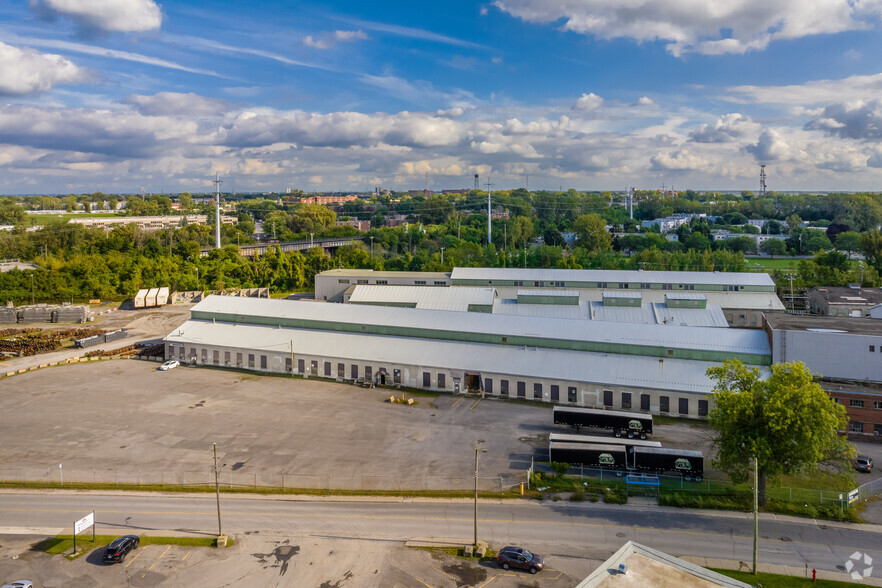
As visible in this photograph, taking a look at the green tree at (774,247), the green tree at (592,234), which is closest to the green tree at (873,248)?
the green tree at (774,247)

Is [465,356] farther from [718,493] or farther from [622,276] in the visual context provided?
[622,276]

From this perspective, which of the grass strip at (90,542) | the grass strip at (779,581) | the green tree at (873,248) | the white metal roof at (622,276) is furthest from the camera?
the green tree at (873,248)

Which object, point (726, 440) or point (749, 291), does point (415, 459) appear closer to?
point (726, 440)

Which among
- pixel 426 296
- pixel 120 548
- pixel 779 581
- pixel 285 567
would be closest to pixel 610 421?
pixel 779 581

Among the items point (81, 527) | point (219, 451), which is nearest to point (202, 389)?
point (219, 451)

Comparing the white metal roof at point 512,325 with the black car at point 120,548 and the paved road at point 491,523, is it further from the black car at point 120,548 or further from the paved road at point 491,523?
the black car at point 120,548

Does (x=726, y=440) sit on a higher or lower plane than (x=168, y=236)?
Result: lower

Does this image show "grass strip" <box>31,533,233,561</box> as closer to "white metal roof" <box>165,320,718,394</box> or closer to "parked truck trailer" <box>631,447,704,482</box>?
"parked truck trailer" <box>631,447,704,482</box>
